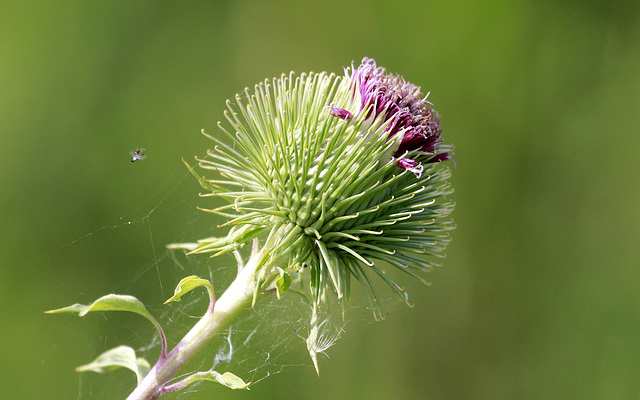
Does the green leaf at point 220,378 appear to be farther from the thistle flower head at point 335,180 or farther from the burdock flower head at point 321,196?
the thistle flower head at point 335,180

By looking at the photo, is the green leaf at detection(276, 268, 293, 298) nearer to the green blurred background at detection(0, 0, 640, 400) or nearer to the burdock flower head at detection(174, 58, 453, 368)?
the burdock flower head at detection(174, 58, 453, 368)

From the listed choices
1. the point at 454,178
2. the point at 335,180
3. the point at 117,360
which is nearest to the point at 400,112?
the point at 335,180

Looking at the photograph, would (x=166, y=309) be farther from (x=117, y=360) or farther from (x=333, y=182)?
(x=333, y=182)

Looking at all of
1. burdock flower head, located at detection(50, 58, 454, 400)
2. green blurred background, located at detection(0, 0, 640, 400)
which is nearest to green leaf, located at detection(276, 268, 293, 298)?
burdock flower head, located at detection(50, 58, 454, 400)

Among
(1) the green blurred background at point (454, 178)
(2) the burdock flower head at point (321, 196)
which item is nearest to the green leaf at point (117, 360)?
(2) the burdock flower head at point (321, 196)

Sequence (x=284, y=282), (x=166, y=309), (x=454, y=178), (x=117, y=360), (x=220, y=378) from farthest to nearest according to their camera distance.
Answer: (x=454, y=178) → (x=166, y=309) → (x=117, y=360) → (x=284, y=282) → (x=220, y=378)

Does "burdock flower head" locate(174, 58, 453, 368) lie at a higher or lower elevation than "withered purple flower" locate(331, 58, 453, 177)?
lower
